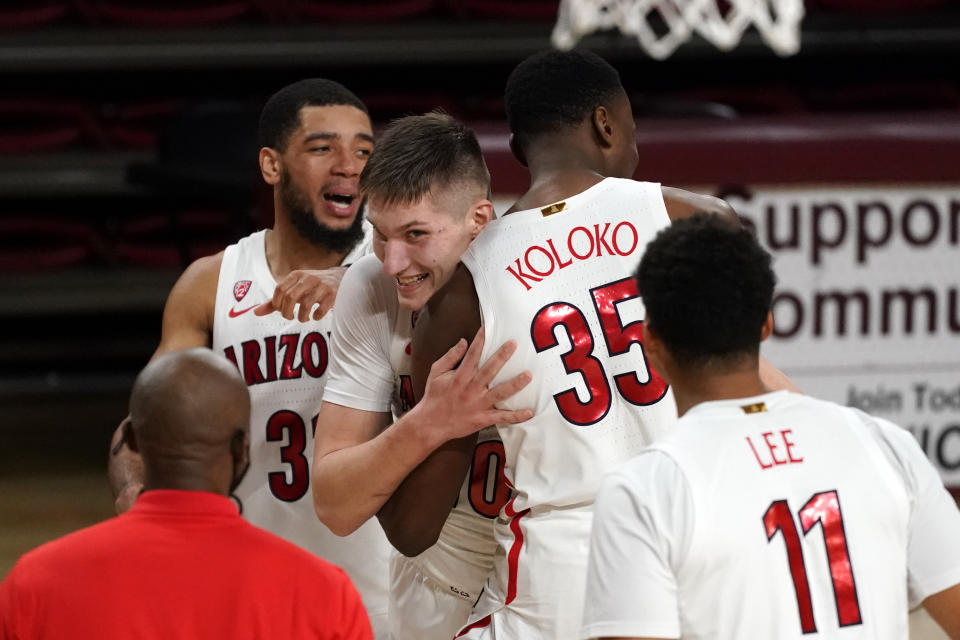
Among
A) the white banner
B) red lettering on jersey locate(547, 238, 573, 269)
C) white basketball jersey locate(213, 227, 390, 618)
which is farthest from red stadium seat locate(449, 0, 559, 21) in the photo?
red lettering on jersey locate(547, 238, 573, 269)

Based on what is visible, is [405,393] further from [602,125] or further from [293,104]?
[293,104]

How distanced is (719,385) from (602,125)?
89 cm

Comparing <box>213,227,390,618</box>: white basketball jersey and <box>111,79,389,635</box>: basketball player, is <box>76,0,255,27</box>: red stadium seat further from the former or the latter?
<box>213,227,390,618</box>: white basketball jersey

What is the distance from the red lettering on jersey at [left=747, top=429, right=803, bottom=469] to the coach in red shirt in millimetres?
632

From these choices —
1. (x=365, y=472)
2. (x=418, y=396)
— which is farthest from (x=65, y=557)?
(x=418, y=396)

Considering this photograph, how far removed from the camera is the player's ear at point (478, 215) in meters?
2.57

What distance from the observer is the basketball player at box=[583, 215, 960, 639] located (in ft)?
5.81

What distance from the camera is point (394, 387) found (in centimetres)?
279

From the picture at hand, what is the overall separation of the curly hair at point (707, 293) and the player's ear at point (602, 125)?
2.40 ft

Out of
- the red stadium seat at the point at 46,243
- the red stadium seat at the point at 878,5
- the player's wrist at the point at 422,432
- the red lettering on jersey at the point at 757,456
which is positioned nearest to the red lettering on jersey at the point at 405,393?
the player's wrist at the point at 422,432

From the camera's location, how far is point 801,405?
1.91 meters

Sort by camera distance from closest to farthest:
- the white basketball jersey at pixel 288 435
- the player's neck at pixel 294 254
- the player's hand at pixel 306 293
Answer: the player's hand at pixel 306 293
the white basketball jersey at pixel 288 435
the player's neck at pixel 294 254

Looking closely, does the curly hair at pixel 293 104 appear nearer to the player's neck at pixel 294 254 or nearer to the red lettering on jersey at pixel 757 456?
the player's neck at pixel 294 254

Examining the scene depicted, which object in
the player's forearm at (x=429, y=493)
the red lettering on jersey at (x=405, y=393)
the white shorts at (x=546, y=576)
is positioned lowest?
the white shorts at (x=546, y=576)
